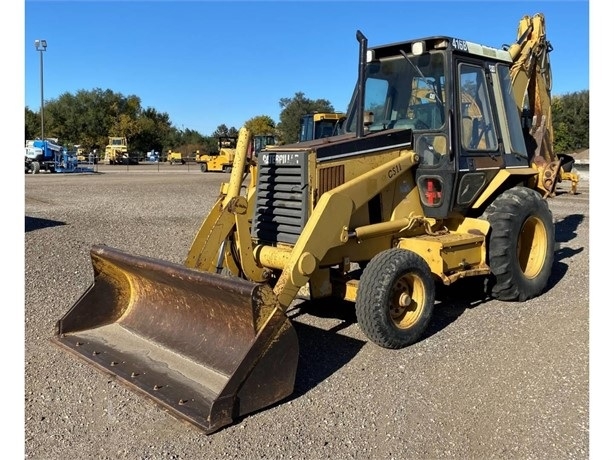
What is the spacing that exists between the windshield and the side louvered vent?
1.28 metres

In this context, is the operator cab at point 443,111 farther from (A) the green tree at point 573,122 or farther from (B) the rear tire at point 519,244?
(A) the green tree at point 573,122

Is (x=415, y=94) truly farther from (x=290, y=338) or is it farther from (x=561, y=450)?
(x=561, y=450)

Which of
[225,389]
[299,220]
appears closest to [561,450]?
[225,389]

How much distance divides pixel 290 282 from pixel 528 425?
1.96 m

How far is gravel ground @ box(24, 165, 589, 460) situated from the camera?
371 cm

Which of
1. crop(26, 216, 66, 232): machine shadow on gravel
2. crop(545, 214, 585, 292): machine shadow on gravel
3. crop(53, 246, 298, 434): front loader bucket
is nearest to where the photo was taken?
crop(53, 246, 298, 434): front loader bucket

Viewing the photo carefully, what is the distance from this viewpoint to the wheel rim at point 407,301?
5340 millimetres

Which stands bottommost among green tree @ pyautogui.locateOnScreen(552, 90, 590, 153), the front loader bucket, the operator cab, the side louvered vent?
the front loader bucket

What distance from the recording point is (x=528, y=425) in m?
3.96

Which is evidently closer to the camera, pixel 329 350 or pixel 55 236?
pixel 329 350

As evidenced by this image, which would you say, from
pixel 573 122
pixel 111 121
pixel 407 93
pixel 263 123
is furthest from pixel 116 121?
pixel 407 93

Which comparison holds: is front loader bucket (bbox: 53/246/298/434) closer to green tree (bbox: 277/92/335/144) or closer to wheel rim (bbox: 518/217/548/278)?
wheel rim (bbox: 518/217/548/278)

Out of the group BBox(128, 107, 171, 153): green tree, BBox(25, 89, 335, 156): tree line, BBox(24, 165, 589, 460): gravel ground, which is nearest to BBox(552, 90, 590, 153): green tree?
BBox(25, 89, 335, 156): tree line

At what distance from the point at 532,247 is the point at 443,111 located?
2.19 m
